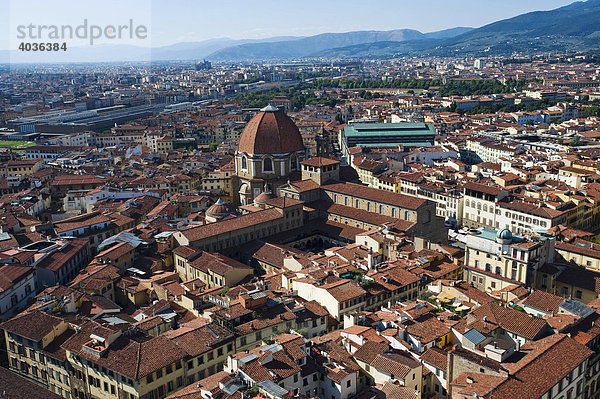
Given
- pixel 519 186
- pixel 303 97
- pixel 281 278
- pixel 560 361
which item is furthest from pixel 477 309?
pixel 303 97

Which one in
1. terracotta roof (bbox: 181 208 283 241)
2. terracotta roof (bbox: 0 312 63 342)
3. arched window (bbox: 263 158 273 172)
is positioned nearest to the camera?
terracotta roof (bbox: 0 312 63 342)

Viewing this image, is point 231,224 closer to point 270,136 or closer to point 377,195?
point 377,195

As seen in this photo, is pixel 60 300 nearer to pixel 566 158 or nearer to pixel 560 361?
pixel 560 361

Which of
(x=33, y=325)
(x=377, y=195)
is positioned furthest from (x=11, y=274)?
(x=377, y=195)

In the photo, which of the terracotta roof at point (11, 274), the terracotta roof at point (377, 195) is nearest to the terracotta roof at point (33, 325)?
the terracotta roof at point (11, 274)

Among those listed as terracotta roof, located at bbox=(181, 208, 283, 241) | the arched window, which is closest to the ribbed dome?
the arched window

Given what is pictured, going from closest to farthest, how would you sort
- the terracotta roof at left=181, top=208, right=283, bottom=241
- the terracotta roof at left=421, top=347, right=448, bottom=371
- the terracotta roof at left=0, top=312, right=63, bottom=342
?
the terracotta roof at left=421, top=347, right=448, bottom=371
the terracotta roof at left=0, top=312, right=63, bottom=342
the terracotta roof at left=181, top=208, right=283, bottom=241

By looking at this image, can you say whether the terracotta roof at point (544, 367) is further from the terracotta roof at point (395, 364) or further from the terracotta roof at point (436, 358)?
the terracotta roof at point (395, 364)

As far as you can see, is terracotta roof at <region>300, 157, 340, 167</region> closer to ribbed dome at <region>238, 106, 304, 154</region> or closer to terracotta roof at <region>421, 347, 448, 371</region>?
ribbed dome at <region>238, 106, 304, 154</region>
